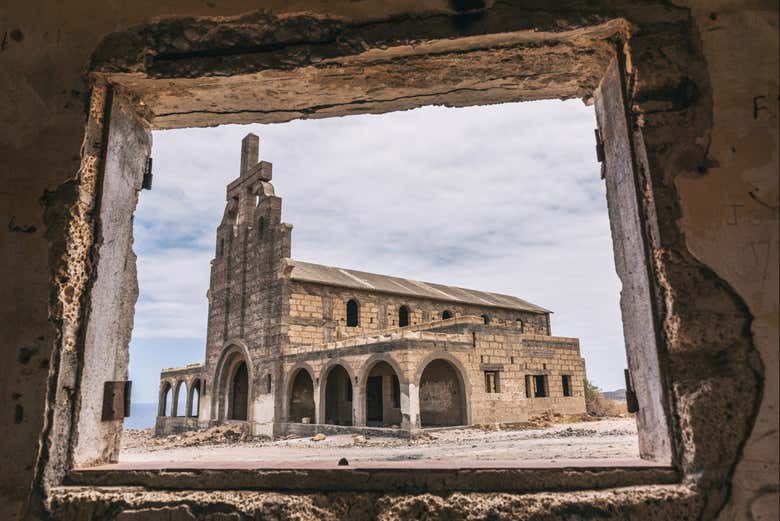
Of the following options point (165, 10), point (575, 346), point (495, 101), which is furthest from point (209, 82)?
point (575, 346)

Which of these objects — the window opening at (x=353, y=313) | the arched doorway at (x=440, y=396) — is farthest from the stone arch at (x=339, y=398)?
the arched doorway at (x=440, y=396)

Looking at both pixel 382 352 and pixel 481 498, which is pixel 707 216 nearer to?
pixel 481 498

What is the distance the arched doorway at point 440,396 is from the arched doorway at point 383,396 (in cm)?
106

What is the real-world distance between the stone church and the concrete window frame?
48.1 ft

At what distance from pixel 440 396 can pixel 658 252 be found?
18571mm

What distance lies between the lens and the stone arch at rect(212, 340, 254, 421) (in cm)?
2400

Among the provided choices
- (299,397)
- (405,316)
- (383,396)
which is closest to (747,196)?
(383,396)

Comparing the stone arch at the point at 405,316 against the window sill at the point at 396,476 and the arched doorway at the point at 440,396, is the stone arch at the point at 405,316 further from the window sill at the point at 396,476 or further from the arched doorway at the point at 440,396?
the window sill at the point at 396,476

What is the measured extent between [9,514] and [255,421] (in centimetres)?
2118

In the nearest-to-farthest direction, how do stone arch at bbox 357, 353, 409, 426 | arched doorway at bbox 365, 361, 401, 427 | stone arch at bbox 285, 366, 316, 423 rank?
stone arch at bbox 357, 353, 409, 426, arched doorway at bbox 365, 361, 401, 427, stone arch at bbox 285, 366, 316, 423

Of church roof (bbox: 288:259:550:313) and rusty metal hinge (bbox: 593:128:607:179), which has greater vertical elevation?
church roof (bbox: 288:259:550:313)

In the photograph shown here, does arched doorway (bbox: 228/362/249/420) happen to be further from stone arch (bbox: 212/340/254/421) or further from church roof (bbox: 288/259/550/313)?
church roof (bbox: 288/259/550/313)

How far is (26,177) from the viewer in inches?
86.0

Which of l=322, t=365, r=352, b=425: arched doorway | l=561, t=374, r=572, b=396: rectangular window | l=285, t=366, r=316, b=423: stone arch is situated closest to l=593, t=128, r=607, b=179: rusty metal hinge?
l=285, t=366, r=316, b=423: stone arch
